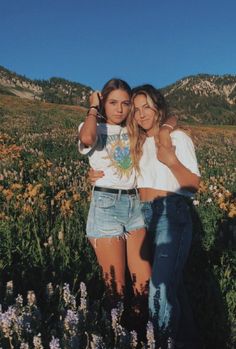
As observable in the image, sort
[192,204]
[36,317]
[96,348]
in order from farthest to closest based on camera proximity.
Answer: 1. [192,204]
2. [36,317]
3. [96,348]

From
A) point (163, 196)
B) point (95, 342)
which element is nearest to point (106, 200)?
point (163, 196)

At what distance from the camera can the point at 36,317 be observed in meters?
3.07

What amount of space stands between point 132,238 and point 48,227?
Answer: 1.98 metres

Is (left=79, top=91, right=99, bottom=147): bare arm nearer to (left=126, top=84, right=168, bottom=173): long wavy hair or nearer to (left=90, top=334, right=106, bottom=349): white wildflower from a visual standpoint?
(left=126, top=84, right=168, bottom=173): long wavy hair

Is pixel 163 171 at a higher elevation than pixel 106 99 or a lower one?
lower

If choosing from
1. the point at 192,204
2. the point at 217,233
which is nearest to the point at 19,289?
the point at 217,233

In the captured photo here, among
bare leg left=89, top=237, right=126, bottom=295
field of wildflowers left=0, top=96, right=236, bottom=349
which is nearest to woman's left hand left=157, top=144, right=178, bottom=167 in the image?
bare leg left=89, top=237, right=126, bottom=295

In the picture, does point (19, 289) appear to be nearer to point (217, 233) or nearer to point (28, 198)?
point (28, 198)

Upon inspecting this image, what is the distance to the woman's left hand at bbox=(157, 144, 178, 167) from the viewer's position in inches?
147

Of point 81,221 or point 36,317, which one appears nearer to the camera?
point 36,317

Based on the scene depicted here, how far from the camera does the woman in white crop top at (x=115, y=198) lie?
406 centimetres

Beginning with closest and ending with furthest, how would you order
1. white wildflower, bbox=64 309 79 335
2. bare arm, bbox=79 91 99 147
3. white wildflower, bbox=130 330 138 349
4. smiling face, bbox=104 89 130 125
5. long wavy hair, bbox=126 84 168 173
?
white wildflower, bbox=64 309 79 335 → white wildflower, bbox=130 330 138 349 → bare arm, bbox=79 91 99 147 → long wavy hair, bbox=126 84 168 173 → smiling face, bbox=104 89 130 125

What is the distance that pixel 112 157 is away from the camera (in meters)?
4.11

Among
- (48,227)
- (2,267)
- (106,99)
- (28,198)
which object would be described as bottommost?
(2,267)
